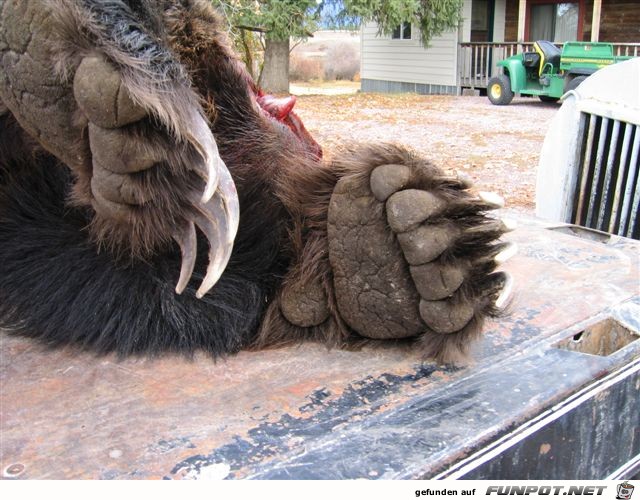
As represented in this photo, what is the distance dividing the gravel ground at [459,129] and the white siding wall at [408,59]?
1879mm

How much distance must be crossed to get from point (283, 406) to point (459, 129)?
453 inches

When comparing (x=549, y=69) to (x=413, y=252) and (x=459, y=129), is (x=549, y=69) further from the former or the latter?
(x=413, y=252)

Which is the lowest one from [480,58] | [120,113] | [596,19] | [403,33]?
[480,58]

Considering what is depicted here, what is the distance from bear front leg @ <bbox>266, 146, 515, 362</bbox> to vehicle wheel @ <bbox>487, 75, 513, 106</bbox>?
50.8 feet

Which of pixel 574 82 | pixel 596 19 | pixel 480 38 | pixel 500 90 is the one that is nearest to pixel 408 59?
pixel 480 38

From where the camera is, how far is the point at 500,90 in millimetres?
16500

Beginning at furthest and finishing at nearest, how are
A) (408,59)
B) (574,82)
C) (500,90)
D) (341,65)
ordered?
(341,65) → (408,59) → (500,90) → (574,82)

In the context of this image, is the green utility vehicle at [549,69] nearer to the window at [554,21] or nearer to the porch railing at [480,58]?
the porch railing at [480,58]

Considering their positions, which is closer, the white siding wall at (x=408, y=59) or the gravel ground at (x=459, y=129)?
the gravel ground at (x=459, y=129)

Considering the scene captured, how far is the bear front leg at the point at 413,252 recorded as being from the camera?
61.8 inches

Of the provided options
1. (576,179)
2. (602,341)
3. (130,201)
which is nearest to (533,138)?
(576,179)

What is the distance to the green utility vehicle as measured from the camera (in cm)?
1423

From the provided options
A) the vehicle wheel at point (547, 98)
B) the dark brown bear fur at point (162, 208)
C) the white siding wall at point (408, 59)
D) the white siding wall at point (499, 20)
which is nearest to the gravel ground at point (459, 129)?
the vehicle wheel at point (547, 98)

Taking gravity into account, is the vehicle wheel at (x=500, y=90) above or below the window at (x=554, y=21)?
below
